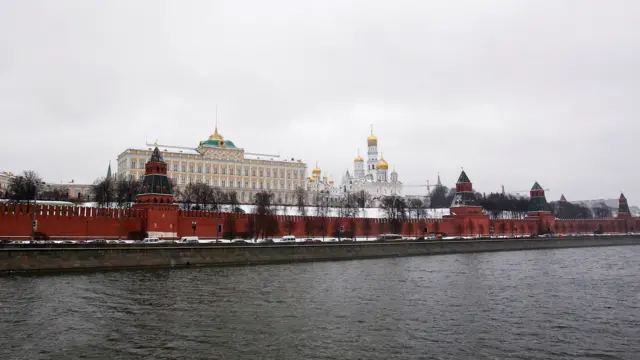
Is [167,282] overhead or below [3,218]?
below

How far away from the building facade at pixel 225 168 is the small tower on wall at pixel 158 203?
3251 cm

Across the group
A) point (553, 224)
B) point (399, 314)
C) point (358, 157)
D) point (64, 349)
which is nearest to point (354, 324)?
point (399, 314)

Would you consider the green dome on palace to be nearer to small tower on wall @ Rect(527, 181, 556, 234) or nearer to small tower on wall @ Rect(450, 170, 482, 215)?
small tower on wall @ Rect(450, 170, 482, 215)

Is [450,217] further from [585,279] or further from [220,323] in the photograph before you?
[220,323]

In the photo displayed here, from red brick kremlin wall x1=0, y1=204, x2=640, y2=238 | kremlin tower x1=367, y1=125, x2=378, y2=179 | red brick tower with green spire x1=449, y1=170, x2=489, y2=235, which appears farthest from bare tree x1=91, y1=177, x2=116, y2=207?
kremlin tower x1=367, y1=125, x2=378, y2=179

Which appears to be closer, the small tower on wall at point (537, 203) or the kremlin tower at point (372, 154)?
the small tower on wall at point (537, 203)

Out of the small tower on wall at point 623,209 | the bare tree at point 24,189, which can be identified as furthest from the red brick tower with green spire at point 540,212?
the bare tree at point 24,189

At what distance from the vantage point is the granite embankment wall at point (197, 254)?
24500 millimetres

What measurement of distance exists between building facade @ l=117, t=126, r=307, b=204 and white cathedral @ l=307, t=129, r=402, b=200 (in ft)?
44.5

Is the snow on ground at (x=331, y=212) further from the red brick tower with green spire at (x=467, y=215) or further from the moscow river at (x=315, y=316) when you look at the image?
the moscow river at (x=315, y=316)

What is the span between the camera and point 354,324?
46.8 ft

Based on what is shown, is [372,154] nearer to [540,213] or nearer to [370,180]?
[370,180]

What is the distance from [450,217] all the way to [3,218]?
138 ft

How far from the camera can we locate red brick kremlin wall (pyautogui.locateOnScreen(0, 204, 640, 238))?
96.9 feet
